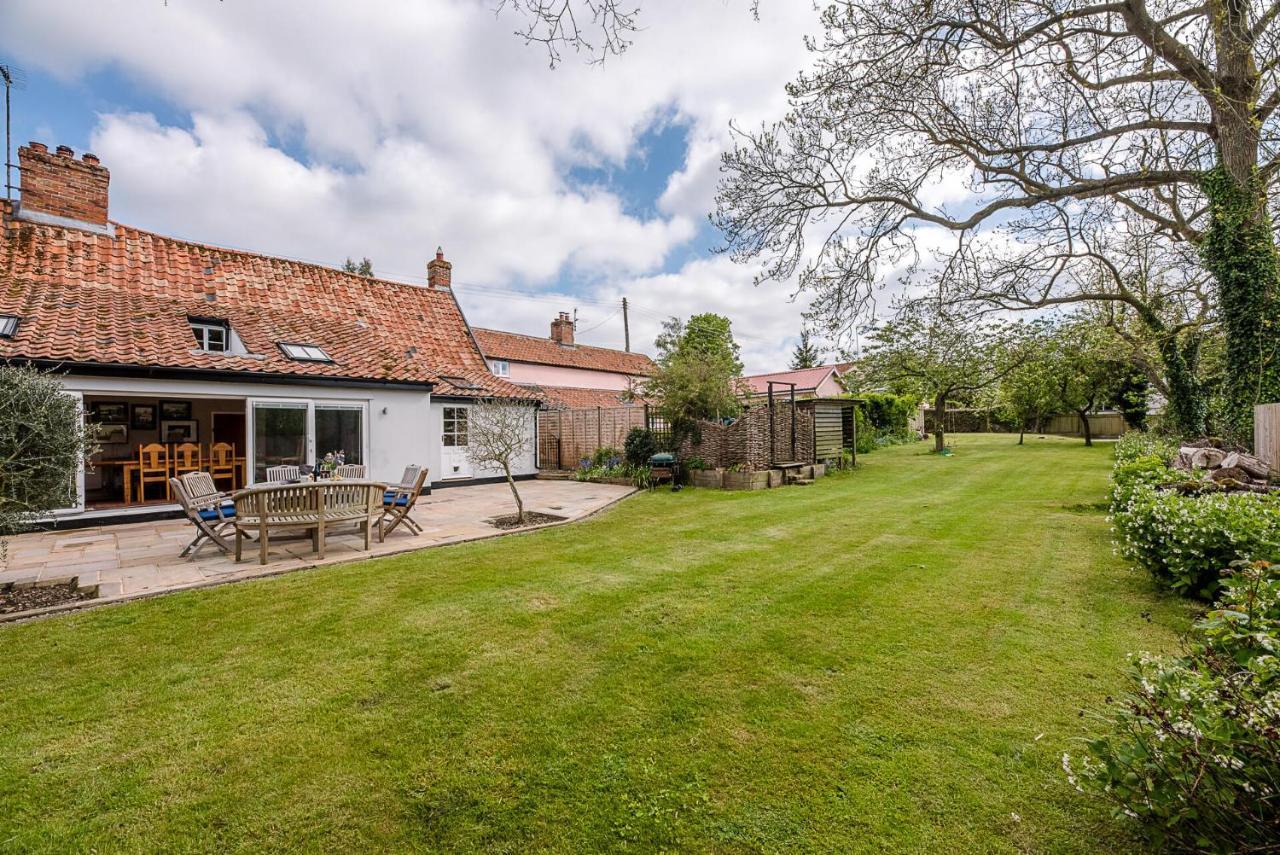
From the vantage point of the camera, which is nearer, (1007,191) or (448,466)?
(1007,191)

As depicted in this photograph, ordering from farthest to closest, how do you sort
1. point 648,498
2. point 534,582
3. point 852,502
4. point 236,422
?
point 236,422
point 648,498
point 852,502
point 534,582

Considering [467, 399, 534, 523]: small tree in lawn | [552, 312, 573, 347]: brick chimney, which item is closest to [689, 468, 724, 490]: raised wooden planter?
[467, 399, 534, 523]: small tree in lawn

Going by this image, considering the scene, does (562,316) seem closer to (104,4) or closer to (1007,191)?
(1007,191)

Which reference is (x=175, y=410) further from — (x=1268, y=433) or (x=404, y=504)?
(x=1268, y=433)

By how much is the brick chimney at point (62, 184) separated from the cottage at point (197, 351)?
0.02 metres

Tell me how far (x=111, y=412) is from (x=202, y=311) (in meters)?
3.48

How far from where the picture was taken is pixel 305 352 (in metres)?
11.8

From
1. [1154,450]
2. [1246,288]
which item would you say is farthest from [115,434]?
[1154,450]

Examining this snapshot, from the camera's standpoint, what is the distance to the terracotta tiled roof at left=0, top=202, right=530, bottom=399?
939 cm

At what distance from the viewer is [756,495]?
11.6 m

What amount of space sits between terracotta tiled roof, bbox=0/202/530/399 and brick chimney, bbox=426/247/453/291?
1.46 m

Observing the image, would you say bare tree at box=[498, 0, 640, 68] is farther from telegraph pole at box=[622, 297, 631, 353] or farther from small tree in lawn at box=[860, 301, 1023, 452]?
telegraph pole at box=[622, 297, 631, 353]

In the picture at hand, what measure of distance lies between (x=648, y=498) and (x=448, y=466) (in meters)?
6.17

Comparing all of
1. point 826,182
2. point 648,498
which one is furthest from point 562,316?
point 826,182
